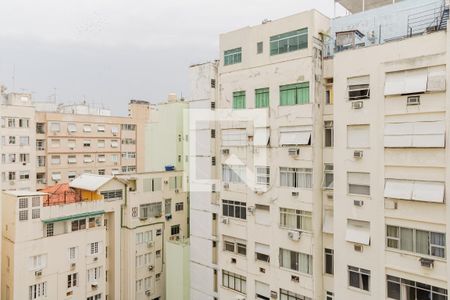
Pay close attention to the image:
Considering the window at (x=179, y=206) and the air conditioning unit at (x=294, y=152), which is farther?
the window at (x=179, y=206)

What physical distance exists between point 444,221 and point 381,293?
3792mm

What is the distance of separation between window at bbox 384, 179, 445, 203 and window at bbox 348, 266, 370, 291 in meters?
3.45

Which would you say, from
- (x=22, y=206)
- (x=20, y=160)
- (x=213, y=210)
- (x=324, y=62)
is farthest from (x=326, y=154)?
(x=20, y=160)

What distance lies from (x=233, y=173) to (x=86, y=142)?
2710 centimetres

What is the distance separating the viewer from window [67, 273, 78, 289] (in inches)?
884

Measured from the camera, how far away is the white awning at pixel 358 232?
14.5 m

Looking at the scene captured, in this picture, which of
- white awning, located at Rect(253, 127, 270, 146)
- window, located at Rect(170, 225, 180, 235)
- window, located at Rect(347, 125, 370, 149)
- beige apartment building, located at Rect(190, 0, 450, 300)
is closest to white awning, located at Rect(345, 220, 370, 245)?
beige apartment building, located at Rect(190, 0, 450, 300)

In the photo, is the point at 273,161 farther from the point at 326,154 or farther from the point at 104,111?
the point at 104,111

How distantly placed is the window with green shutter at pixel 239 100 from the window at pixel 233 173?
3.15 metres

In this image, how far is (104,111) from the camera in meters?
46.2

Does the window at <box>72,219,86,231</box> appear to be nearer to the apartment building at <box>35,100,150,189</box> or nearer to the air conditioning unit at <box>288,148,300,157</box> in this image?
the air conditioning unit at <box>288,148,300,157</box>

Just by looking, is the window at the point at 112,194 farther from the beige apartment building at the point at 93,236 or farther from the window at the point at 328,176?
the window at the point at 328,176

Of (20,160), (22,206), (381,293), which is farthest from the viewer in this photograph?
(20,160)

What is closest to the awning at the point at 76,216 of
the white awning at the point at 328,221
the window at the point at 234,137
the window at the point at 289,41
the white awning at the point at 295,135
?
the window at the point at 234,137
